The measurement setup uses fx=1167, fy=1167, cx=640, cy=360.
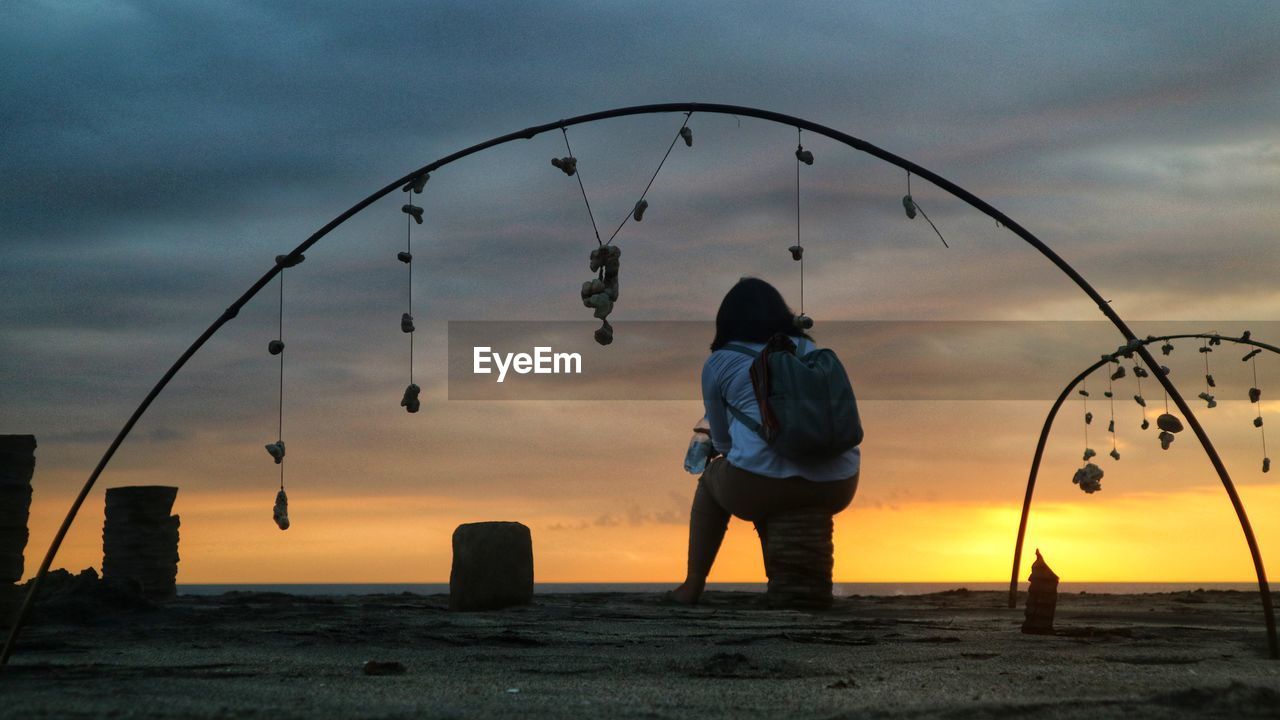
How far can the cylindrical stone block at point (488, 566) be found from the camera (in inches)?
400

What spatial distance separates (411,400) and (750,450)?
8.59ft

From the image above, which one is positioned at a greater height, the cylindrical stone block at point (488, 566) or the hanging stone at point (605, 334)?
the hanging stone at point (605, 334)

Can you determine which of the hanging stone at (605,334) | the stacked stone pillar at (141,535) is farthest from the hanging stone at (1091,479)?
the stacked stone pillar at (141,535)

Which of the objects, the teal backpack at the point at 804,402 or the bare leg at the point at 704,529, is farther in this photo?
the bare leg at the point at 704,529

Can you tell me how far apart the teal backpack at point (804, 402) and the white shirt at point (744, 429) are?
21 cm

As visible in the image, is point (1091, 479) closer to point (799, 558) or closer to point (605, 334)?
point (799, 558)

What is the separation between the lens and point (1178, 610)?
37.5 ft

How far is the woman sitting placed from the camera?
8008 mm

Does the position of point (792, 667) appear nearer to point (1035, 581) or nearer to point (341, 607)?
point (1035, 581)

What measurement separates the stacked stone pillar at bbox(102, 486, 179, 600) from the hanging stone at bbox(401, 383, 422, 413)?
747cm

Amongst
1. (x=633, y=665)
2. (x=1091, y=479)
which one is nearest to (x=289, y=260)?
(x=633, y=665)

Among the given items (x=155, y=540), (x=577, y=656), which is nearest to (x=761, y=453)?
(x=577, y=656)

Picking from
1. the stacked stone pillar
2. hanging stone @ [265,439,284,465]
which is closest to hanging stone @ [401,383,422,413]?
hanging stone @ [265,439,284,465]

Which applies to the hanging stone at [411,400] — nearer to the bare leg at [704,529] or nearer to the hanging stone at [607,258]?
the hanging stone at [607,258]
